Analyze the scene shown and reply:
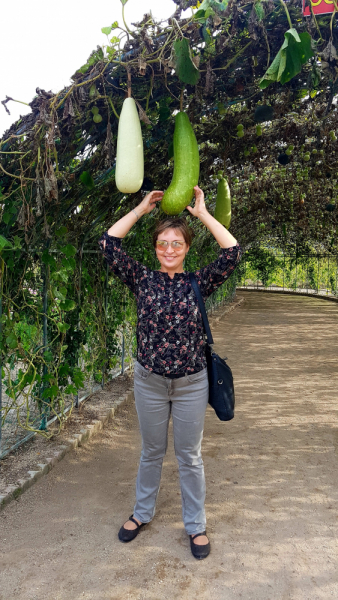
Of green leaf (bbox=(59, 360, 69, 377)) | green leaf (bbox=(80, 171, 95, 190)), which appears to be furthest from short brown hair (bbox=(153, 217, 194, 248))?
green leaf (bbox=(59, 360, 69, 377))

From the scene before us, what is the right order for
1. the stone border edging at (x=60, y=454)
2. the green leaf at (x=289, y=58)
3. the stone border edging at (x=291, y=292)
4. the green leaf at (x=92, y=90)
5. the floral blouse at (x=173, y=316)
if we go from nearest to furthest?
the green leaf at (x=289, y=58)
the floral blouse at (x=173, y=316)
the green leaf at (x=92, y=90)
the stone border edging at (x=60, y=454)
the stone border edging at (x=291, y=292)

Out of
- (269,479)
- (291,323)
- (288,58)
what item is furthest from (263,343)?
(288,58)

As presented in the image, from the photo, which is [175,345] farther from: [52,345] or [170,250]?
[52,345]

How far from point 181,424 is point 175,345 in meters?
0.42

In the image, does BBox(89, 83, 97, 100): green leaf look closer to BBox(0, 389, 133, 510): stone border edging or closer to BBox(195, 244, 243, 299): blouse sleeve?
BBox(195, 244, 243, 299): blouse sleeve

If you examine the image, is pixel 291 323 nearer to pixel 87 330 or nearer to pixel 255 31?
pixel 87 330

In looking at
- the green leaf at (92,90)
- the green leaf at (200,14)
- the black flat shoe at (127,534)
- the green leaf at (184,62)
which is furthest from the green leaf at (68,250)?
the black flat shoe at (127,534)

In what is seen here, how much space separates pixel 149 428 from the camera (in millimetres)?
2373

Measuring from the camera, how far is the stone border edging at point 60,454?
2.90 metres

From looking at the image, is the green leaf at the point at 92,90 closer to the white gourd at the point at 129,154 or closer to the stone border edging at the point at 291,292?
the white gourd at the point at 129,154

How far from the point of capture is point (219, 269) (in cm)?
230

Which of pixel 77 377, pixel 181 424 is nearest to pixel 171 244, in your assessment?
pixel 181 424

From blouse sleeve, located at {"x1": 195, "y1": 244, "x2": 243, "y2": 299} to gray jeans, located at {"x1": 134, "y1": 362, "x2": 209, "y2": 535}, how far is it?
0.44 m

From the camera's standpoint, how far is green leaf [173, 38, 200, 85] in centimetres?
228
